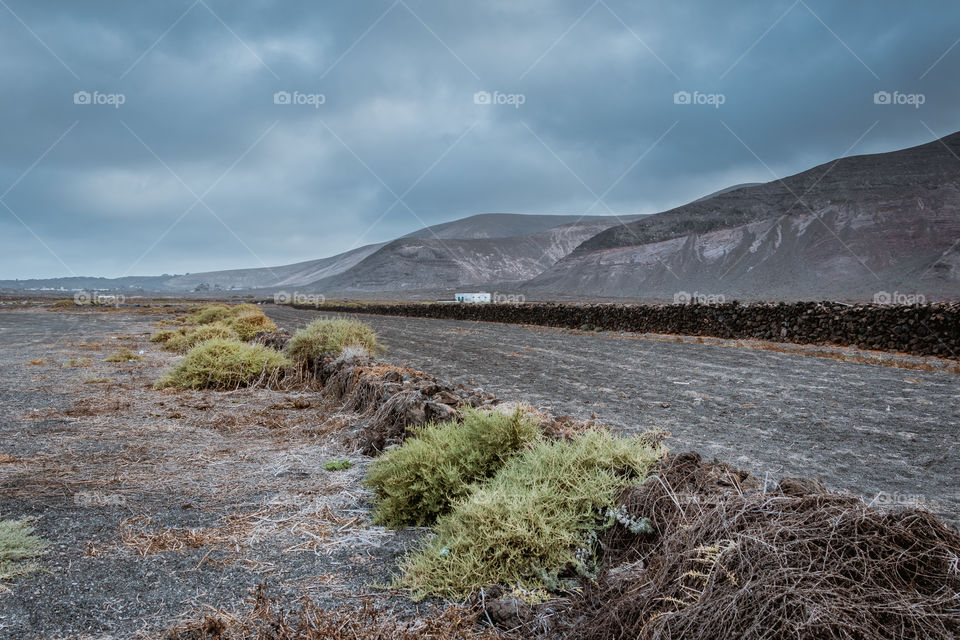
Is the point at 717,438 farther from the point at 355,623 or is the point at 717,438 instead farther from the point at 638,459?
the point at 355,623

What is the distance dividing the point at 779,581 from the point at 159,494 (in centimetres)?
406

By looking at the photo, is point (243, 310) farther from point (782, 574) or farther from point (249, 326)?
point (782, 574)

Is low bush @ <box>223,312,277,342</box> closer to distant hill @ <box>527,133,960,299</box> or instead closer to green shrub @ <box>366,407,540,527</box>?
green shrub @ <box>366,407,540,527</box>

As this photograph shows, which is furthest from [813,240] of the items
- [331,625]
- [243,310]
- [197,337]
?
[331,625]

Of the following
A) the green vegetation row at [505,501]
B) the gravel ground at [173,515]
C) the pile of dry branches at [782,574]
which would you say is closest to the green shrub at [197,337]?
the gravel ground at [173,515]

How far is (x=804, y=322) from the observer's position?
16469mm

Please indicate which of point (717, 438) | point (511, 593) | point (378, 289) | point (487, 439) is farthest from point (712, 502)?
point (378, 289)

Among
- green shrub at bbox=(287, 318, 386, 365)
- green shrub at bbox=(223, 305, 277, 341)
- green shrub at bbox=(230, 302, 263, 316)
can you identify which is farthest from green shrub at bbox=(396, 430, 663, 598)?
green shrub at bbox=(230, 302, 263, 316)

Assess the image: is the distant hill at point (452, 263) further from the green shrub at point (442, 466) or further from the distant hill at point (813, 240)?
the green shrub at point (442, 466)

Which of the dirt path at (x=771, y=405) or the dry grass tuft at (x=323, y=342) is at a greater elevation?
the dry grass tuft at (x=323, y=342)

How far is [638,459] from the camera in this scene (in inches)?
118

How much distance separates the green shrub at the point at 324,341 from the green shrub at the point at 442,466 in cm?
640

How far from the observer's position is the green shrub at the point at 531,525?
2607 mm

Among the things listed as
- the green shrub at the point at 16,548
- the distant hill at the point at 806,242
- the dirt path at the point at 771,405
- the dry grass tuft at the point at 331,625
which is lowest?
the dirt path at the point at 771,405
